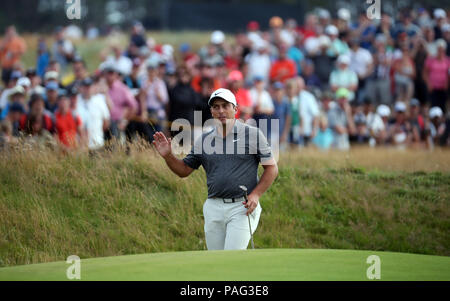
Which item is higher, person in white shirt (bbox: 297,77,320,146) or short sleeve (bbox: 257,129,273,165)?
person in white shirt (bbox: 297,77,320,146)

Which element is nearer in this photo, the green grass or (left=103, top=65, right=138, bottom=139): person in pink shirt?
the green grass

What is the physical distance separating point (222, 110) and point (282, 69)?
1316 centimetres

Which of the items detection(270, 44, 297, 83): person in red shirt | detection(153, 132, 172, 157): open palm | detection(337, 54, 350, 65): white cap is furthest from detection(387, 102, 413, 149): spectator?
detection(153, 132, 172, 157): open palm

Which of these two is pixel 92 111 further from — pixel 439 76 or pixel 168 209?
pixel 439 76

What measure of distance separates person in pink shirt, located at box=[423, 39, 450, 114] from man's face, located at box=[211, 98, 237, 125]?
1453cm

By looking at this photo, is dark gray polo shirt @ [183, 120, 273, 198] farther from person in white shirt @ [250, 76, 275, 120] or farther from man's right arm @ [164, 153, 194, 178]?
person in white shirt @ [250, 76, 275, 120]

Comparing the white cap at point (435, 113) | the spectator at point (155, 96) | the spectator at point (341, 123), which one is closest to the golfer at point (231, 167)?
the spectator at point (155, 96)

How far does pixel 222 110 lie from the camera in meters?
8.52

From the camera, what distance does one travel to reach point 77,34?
4228 cm

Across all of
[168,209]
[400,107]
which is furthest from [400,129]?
[168,209]

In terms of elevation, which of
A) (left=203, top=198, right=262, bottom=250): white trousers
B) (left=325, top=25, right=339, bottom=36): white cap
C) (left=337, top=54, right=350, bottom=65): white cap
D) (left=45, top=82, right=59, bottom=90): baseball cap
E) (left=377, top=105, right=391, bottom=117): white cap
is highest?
(left=325, top=25, right=339, bottom=36): white cap

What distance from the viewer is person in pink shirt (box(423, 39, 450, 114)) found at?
2198 cm
